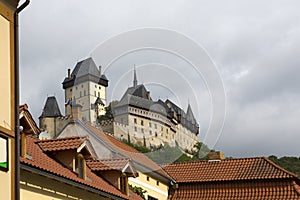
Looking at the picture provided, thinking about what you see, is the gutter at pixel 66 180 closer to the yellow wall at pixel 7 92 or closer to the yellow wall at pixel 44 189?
the yellow wall at pixel 44 189

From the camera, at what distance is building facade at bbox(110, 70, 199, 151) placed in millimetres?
24667

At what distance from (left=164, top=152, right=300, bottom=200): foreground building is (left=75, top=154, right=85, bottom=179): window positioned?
1255 centimetres

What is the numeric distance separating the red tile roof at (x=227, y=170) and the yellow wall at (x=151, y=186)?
1.30m

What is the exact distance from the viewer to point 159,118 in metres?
27.5

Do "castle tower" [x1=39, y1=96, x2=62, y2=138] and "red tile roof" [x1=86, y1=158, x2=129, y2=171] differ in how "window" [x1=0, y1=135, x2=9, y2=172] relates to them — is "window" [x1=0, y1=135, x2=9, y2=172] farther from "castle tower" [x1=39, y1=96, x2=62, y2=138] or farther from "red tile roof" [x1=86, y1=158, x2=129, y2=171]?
"castle tower" [x1=39, y1=96, x2=62, y2=138]

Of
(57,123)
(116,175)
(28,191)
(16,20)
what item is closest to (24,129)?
(28,191)

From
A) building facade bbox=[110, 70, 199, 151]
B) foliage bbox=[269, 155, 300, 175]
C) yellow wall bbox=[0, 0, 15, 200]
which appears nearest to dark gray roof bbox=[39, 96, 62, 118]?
foliage bbox=[269, 155, 300, 175]

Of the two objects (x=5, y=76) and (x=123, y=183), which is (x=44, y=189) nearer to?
(x=5, y=76)

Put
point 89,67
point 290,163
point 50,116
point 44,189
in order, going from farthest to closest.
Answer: point 50,116, point 290,163, point 89,67, point 44,189

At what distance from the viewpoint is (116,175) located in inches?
1014

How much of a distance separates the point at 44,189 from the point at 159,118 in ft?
32.7

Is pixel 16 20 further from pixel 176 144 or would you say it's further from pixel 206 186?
pixel 206 186

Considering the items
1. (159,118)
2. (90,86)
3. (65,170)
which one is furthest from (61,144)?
(90,86)

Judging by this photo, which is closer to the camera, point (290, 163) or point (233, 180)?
point (233, 180)
